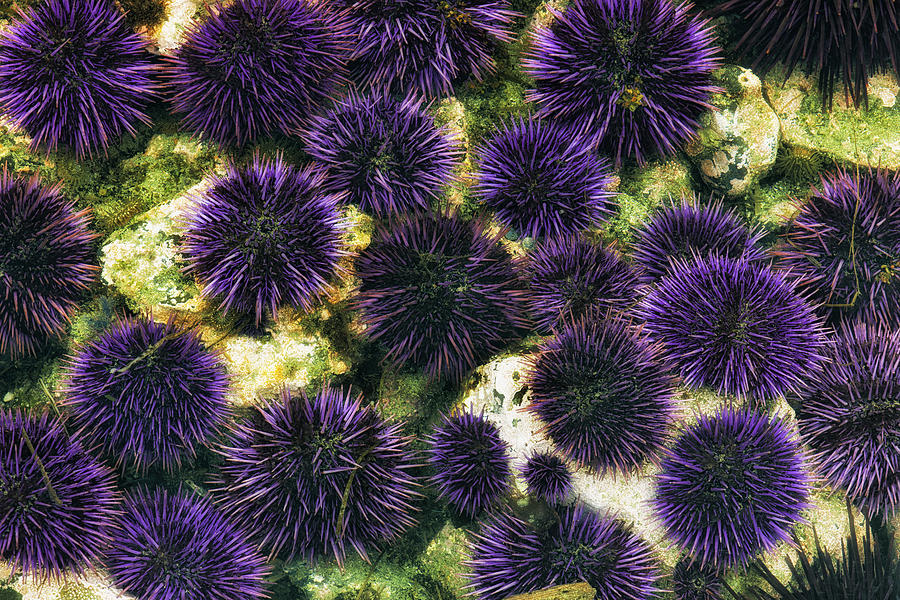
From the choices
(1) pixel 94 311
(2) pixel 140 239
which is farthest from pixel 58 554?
(2) pixel 140 239

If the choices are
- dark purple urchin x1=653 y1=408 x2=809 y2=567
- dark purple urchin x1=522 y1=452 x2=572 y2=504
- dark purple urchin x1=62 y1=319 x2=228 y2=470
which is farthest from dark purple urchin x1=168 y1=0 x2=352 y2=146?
dark purple urchin x1=653 y1=408 x2=809 y2=567

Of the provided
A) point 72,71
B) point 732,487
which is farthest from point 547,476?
point 72,71

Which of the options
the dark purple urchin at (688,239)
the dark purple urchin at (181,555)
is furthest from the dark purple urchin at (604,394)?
Result: the dark purple urchin at (181,555)

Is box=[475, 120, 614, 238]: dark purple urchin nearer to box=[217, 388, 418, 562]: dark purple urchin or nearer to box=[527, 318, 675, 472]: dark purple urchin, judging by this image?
box=[527, 318, 675, 472]: dark purple urchin

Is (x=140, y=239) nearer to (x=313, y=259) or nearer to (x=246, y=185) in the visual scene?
(x=246, y=185)

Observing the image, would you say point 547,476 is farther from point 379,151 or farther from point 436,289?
point 379,151

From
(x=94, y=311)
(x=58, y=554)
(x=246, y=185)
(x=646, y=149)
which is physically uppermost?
(x=646, y=149)
